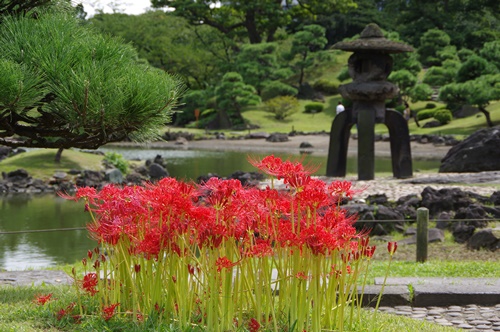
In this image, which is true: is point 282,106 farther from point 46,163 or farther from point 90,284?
point 90,284

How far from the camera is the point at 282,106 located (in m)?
47.0

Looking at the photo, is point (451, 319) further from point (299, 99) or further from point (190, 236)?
point (299, 99)

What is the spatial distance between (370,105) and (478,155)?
4.22 metres

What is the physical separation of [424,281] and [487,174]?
36.4 feet

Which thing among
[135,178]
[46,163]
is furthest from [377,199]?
[46,163]

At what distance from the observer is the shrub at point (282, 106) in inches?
1841

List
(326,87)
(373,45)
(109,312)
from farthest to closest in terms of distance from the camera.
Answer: (326,87) → (373,45) → (109,312)

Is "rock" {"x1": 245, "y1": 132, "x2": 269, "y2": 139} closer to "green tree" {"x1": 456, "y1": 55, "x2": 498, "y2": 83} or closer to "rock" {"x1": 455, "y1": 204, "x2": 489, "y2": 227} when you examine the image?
"green tree" {"x1": 456, "y1": 55, "x2": 498, "y2": 83}

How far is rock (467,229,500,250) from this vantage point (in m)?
10.4

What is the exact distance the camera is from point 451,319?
6.73 metres

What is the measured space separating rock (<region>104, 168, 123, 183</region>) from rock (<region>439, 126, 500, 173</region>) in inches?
379

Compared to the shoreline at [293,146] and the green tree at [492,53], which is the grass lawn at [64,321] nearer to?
the shoreline at [293,146]

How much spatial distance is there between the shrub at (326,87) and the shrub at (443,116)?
1281 centimetres

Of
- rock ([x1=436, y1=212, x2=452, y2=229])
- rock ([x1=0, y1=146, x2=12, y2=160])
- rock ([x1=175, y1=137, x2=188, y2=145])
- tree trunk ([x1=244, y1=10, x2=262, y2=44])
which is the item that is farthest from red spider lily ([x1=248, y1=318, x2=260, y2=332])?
tree trunk ([x1=244, y1=10, x2=262, y2=44])
